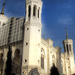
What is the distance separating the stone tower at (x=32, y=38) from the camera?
1069 inches

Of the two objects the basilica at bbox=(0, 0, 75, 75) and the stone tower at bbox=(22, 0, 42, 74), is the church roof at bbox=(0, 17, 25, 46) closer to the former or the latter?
the basilica at bbox=(0, 0, 75, 75)

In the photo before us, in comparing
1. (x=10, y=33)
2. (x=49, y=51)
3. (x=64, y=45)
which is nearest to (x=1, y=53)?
(x=10, y=33)

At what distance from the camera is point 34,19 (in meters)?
31.2

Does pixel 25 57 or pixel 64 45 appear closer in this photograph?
pixel 25 57

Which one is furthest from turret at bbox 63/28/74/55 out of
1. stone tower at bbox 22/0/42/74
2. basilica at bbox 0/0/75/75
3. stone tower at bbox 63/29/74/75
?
stone tower at bbox 22/0/42/74

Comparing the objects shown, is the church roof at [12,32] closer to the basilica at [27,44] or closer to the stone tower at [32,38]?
the basilica at [27,44]

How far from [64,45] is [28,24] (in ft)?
97.4

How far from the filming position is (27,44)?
28.9 metres

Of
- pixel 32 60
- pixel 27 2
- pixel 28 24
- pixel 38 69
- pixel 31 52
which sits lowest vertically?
pixel 38 69

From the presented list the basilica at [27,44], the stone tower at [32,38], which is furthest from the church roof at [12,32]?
the stone tower at [32,38]

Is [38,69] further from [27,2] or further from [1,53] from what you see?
[27,2]

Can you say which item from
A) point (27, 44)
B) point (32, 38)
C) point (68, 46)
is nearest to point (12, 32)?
point (27, 44)

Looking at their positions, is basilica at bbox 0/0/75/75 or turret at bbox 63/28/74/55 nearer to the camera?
basilica at bbox 0/0/75/75

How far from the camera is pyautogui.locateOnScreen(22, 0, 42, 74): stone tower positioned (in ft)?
89.1
